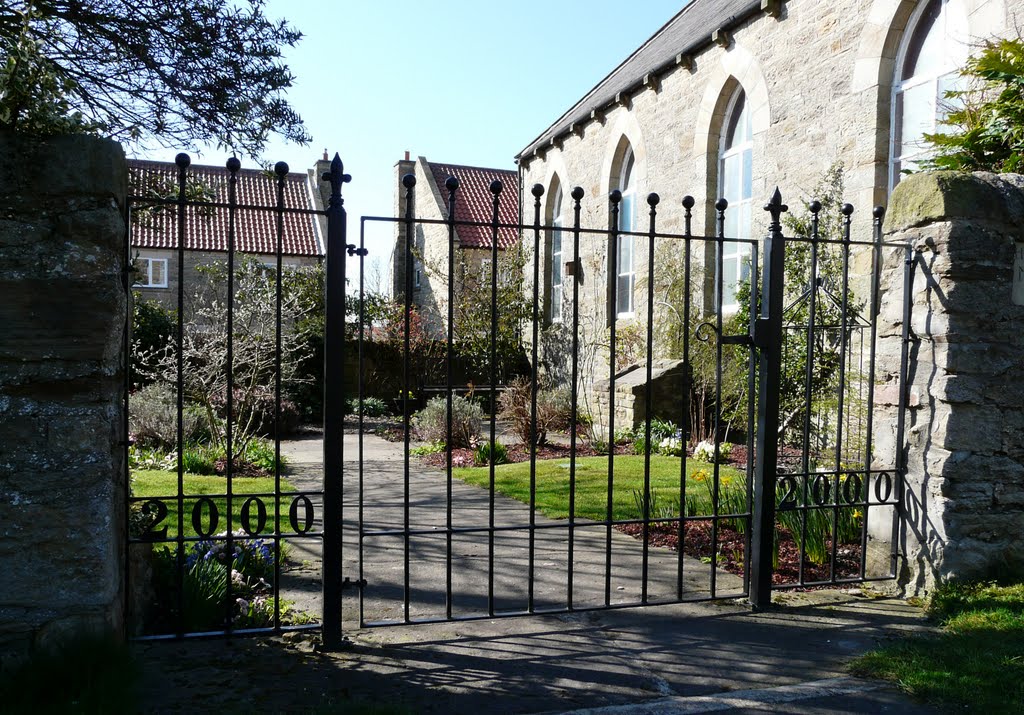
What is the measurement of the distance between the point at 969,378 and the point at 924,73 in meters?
5.32

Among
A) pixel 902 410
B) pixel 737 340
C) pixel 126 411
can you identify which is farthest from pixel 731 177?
pixel 126 411

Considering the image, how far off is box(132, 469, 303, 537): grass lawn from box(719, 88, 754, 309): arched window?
6.99 m

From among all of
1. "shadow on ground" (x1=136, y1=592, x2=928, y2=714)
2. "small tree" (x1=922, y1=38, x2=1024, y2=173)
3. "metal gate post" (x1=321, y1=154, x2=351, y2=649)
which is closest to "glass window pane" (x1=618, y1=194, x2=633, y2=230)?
"small tree" (x1=922, y1=38, x2=1024, y2=173)

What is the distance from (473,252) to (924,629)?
731 inches

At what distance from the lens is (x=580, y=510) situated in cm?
688

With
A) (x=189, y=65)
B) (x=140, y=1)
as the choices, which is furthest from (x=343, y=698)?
(x=140, y=1)

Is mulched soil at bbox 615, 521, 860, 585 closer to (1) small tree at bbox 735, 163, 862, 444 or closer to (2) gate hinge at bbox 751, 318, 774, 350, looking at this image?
(2) gate hinge at bbox 751, 318, 774, 350

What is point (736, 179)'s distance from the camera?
37.9 ft

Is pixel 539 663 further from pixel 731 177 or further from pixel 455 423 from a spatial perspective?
pixel 731 177

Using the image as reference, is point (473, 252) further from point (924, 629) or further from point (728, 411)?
point (924, 629)

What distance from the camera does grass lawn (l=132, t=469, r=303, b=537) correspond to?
6098 millimetres

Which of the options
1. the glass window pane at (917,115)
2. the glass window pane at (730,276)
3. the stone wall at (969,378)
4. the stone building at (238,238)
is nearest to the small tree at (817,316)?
the glass window pane at (917,115)

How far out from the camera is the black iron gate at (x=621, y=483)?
363cm

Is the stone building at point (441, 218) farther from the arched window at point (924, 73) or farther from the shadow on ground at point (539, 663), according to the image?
the shadow on ground at point (539, 663)
